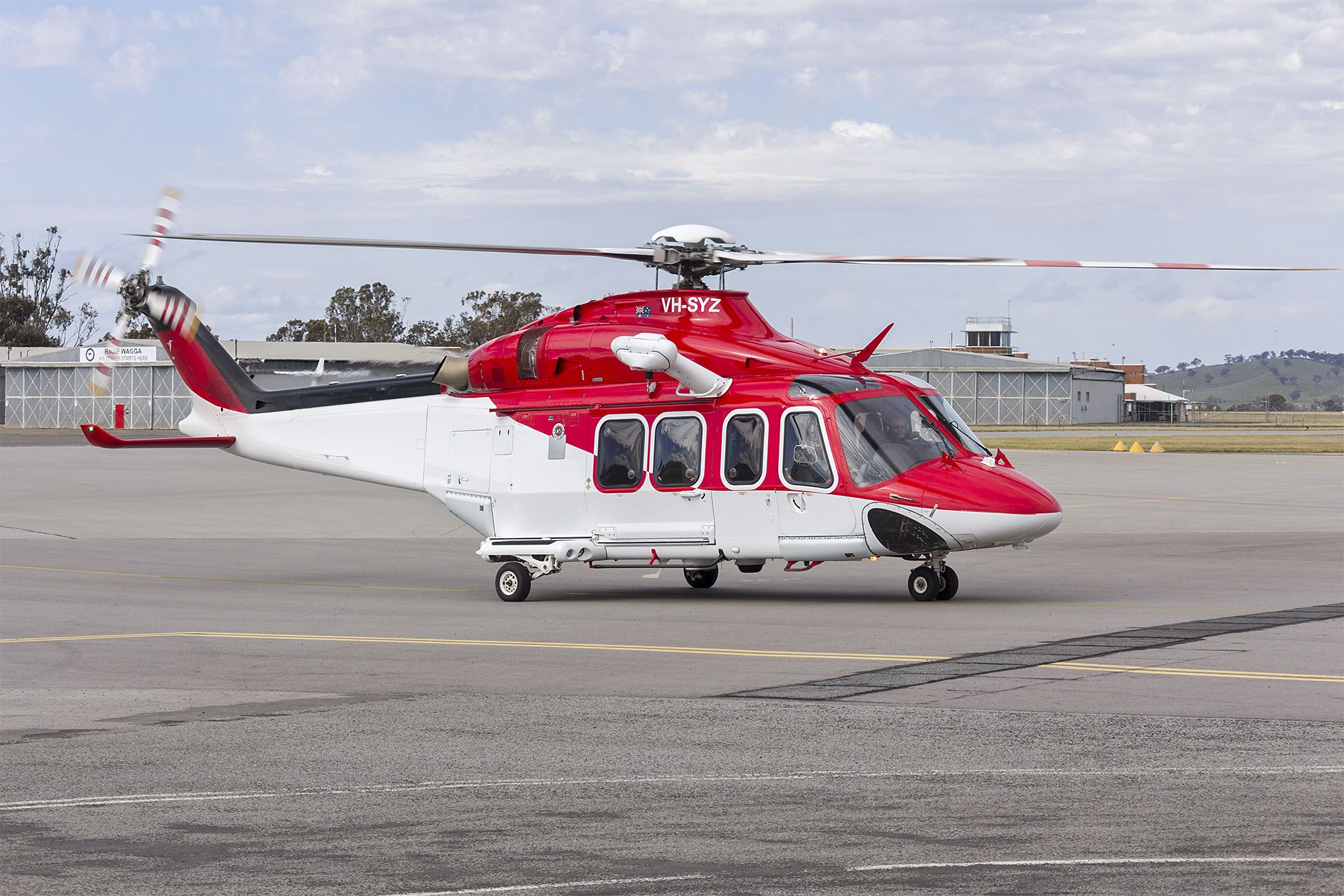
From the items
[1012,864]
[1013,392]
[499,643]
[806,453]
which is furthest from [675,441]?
[1013,392]

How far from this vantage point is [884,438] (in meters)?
16.8

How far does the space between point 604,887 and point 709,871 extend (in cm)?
49

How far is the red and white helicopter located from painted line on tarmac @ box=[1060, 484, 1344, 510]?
15.5 m

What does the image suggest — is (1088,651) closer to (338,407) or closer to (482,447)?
(482,447)

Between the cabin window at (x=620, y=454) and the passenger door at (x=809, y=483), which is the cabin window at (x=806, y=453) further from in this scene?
the cabin window at (x=620, y=454)

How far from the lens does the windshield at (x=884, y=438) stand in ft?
54.7

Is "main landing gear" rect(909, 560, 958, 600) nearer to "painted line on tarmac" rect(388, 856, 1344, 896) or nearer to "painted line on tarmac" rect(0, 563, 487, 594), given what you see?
"painted line on tarmac" rect(0, 563, 487, 594)

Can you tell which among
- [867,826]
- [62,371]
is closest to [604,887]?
[867,826]

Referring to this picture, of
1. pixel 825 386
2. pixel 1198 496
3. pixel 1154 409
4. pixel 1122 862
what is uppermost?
pixel 1154 409

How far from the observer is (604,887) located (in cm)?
621

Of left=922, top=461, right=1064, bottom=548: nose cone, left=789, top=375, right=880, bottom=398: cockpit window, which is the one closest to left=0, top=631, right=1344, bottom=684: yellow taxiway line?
left=922, top=461, right=1064, bottom=548: nose cone

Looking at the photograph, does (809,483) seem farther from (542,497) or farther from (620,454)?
(542,497)

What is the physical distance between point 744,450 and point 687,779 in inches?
367

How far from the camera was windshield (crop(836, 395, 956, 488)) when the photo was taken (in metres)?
16.7
